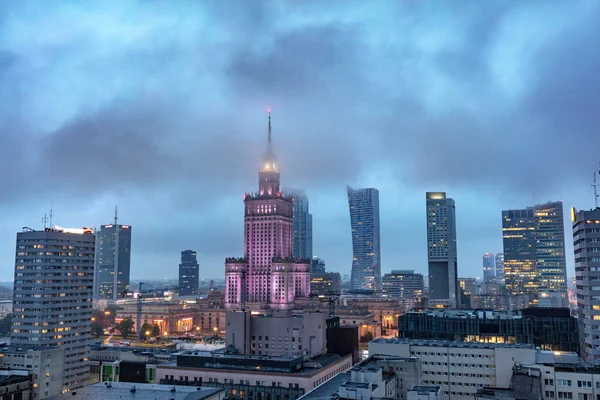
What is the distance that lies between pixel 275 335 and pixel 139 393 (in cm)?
5794

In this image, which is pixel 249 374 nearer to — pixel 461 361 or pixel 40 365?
pixel 461 361

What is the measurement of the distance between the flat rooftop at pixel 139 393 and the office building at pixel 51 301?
7063 cm

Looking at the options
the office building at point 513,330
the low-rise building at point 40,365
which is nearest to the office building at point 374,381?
the office building at point 513,330

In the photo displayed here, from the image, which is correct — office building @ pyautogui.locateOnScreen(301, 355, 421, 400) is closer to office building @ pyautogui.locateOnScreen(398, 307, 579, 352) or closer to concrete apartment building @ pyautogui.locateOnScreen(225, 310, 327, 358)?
concrete apartment building @ pyautogui.locateOnScreen(225, 310, 327, 358)

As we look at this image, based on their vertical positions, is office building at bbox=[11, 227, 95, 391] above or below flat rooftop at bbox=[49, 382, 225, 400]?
above

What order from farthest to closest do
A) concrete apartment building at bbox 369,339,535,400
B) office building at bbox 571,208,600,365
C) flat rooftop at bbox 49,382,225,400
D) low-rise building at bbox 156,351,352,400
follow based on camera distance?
office building at bbox 571,208,600,365 → low-rise building at bbox 156,351,352,400 → concrete apartment building at bbox 369,339,535,400 → flat rooftop at bbox 49,382,225,400

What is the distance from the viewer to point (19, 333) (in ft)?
608

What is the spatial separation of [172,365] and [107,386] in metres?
28.8

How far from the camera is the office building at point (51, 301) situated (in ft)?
603

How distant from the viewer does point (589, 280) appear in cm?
15825

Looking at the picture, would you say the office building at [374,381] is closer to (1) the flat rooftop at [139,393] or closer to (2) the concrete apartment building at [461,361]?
(2) the concrete apartment building at [461,361]

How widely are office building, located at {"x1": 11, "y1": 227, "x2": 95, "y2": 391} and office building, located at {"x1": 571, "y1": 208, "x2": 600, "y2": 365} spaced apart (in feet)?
505

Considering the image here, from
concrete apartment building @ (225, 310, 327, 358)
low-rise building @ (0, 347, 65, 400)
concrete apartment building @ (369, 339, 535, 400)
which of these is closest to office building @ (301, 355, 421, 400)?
concrete apartment building @ (369, 339, 535, 400)

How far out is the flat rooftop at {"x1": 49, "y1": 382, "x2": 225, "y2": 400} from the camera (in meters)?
109
